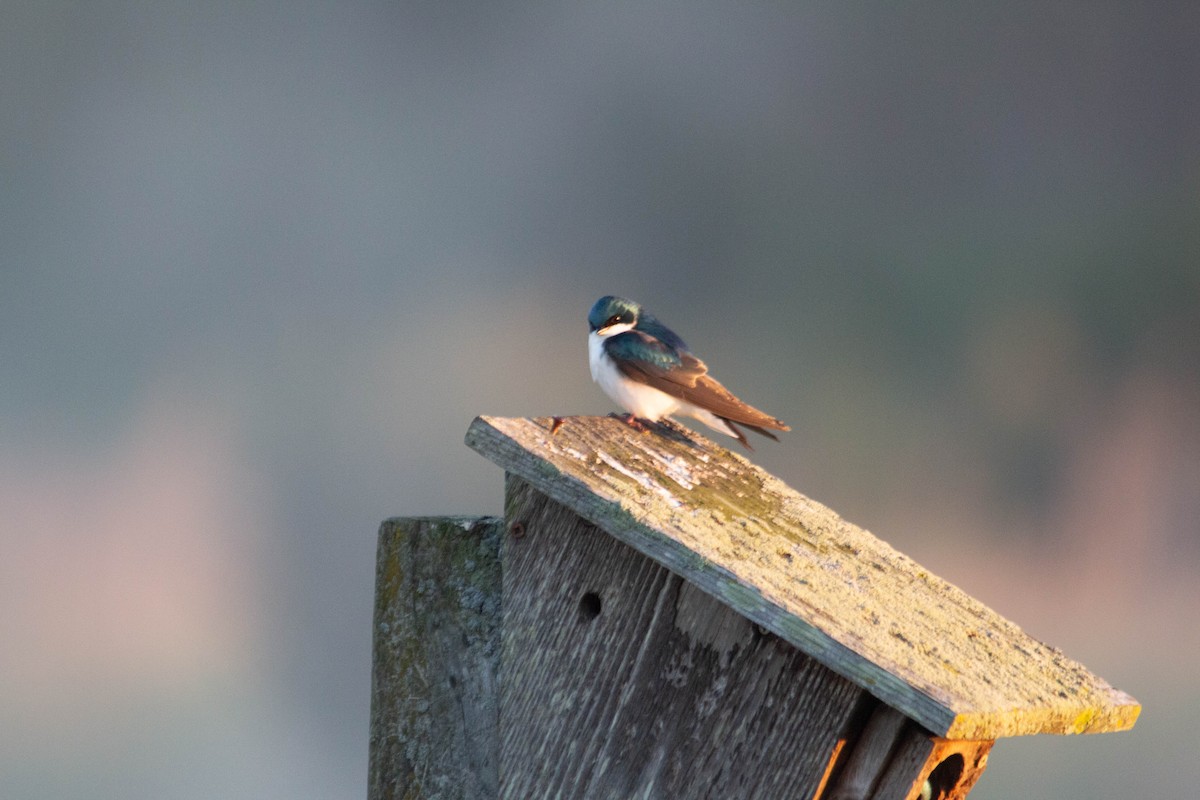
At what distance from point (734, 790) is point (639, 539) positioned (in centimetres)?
35

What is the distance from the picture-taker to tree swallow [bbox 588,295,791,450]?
249 centimetres

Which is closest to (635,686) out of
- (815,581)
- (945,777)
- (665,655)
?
(665,655)

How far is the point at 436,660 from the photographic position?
6.56 feet

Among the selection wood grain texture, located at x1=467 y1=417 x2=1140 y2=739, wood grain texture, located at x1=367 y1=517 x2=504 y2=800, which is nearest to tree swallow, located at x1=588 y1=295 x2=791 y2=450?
wood grain texture, located at x1=467 y1=417 x2=1140 y2=739

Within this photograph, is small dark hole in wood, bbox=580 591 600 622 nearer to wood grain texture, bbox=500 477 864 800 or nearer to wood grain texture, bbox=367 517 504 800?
wood grain texture, bbox=500 477 864 800

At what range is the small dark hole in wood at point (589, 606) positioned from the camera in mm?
1904

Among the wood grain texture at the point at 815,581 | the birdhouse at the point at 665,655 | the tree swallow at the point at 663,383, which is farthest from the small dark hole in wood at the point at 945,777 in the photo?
the tree swallow at the point at 663,383

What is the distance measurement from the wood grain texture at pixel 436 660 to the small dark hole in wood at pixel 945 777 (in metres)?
0.60

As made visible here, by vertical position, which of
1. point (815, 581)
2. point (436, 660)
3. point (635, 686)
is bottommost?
point (436, 660)

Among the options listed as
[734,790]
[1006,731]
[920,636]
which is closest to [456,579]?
[734,790]

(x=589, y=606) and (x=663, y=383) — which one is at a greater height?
(x=663, y=383)

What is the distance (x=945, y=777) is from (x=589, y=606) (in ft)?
1.75

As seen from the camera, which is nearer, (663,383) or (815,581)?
(815,581)

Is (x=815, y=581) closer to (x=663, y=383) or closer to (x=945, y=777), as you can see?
(x=945, y=777)
